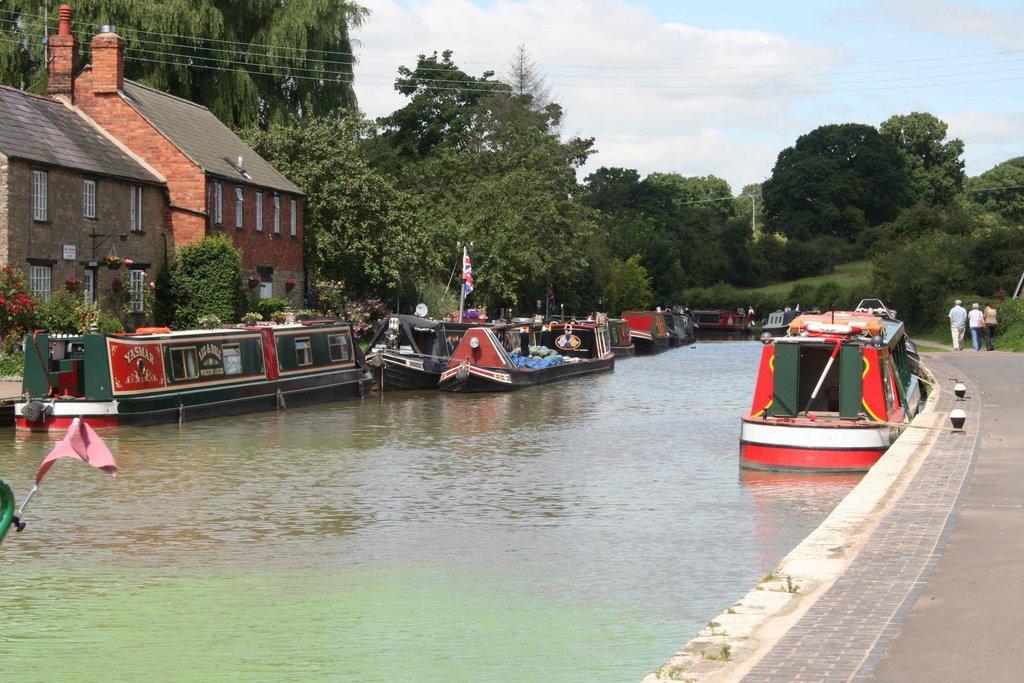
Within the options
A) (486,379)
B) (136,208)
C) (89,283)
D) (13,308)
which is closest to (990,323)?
(486,379)

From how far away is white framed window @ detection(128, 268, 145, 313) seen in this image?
33.5 meters

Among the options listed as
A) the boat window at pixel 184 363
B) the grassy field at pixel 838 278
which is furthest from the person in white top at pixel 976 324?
the grassy field at pixel 838 278

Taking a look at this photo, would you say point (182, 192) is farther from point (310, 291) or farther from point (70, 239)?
point (310, 291)

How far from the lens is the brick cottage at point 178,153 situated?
35.3 metres

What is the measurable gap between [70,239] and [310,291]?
1199 cm

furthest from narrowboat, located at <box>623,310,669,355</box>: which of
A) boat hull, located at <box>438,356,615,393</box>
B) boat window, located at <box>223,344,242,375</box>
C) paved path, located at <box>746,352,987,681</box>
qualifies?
paved path, located at <box>746,352,987,681</box>

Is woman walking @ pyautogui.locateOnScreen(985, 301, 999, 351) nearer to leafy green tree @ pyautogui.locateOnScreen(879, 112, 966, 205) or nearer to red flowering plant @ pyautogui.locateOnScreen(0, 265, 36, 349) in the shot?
red flowering plant @ pyautogui.locateOnScreen(0, 265, 36, 349)

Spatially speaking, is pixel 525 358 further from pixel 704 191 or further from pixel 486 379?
pixel 704 191

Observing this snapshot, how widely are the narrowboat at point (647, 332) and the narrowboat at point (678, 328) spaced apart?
2.89 meters

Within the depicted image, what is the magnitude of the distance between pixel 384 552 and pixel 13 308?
17440 mm

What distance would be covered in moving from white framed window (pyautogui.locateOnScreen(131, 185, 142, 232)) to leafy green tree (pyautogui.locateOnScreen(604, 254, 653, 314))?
42611mm

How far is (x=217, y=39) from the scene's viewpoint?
4444 cm

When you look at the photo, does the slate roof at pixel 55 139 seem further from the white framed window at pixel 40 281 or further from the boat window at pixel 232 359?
the boat window at pixel 232 359

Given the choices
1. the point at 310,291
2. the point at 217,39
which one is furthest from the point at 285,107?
the point at 310,291
